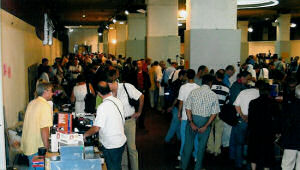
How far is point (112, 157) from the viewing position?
4957mm

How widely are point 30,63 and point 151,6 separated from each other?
20.2 feet

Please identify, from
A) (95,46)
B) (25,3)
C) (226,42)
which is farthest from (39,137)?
(95,46)

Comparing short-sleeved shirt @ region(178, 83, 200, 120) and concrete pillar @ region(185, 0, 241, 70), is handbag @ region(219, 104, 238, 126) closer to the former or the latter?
short-sleeved shirt @ region(178, 83, 200, 120)

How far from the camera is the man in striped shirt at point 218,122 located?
23.8ft

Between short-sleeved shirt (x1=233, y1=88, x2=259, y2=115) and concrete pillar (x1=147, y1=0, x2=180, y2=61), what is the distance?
9086 millimetres

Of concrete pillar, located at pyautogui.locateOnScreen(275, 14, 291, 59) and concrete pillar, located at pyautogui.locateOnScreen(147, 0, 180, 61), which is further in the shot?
concrete pillar, located at pyautogui.locateOnScreen(275, 14, 291, 59)

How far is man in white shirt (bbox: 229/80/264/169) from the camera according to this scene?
6.39 metres

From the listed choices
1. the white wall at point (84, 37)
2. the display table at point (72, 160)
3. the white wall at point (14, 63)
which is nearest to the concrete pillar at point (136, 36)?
the white wall at point (14, 63)

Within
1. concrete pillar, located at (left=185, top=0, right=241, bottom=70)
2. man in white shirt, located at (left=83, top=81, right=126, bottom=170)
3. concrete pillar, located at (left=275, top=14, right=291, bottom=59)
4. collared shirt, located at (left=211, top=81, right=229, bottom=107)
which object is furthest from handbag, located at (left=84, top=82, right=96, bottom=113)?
concrete pillar, located at (left=275, top=14, right=291, bottom=59)

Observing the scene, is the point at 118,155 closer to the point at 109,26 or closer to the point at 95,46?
the point at 109,26

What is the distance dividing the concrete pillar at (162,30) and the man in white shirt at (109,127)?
34.7 ft

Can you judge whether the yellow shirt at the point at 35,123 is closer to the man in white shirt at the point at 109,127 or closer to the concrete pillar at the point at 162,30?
the man in white shirt at the point at 109,127

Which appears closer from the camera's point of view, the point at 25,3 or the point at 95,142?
the point at 95,142

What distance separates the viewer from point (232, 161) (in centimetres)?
730
